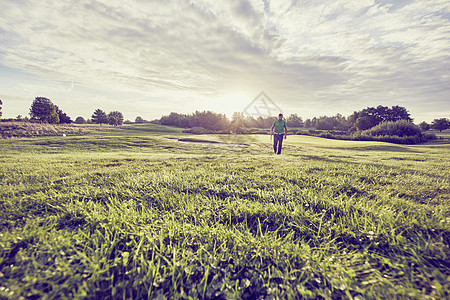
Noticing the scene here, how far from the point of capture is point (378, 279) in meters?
1.67

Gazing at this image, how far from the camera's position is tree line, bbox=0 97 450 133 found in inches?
2142

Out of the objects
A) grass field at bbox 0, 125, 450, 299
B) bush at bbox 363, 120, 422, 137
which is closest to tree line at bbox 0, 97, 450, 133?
bush at bbox 363, 120, 422, 137

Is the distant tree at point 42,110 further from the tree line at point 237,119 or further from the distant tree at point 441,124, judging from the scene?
the distant tree at point 441,124

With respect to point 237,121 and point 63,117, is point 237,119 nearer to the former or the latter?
point 237,121

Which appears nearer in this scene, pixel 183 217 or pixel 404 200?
pixel 183 217

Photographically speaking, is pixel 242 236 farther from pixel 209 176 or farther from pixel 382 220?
pixel 209 176

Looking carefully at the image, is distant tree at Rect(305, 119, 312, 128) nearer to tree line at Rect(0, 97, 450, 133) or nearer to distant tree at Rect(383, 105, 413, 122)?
tree line at Rect(0, 97, 450, 133)

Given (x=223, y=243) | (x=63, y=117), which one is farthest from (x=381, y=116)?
(x=63, y=117)

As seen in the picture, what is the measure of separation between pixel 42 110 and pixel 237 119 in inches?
2509

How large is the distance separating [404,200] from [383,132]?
50.1m

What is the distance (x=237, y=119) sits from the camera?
246 ft

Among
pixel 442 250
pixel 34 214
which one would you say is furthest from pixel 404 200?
pixel 34 214

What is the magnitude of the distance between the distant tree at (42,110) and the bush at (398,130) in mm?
89622

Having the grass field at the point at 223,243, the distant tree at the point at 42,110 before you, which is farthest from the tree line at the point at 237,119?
the grass field at the point at 223,243
